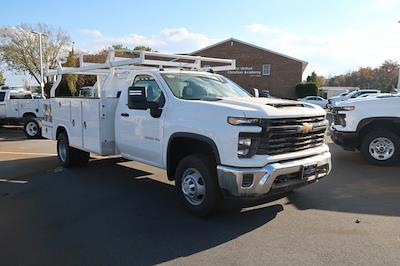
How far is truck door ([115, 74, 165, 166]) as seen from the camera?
6183 millimetres

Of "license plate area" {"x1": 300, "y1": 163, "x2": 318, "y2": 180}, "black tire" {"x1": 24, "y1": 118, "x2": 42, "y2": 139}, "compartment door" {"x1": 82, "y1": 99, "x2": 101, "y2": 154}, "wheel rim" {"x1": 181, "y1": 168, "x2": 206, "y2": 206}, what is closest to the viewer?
"license plate area" {"x1": 300, "y1": 163, "x2": 318, "y2": 180}

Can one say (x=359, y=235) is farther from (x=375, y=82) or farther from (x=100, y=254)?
(x=375, y=82)

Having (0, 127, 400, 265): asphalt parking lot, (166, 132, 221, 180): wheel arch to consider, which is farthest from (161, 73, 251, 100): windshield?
(0, 127, 400, 265): asphalt parking lot

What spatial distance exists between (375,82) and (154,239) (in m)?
86.3

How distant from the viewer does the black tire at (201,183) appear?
17.2ft

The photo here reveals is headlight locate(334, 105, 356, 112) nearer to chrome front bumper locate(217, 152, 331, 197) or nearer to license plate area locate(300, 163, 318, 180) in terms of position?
license plate area locate(300, 163, 318, 180)

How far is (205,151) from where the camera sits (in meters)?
5.62

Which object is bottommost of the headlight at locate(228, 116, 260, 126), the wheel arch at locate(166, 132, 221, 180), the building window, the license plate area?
the license plate area

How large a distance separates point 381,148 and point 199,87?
4.86m

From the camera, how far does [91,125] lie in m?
7.76

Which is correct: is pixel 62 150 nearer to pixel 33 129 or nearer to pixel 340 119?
pixel 340 119

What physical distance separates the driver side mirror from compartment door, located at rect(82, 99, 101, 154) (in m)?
1.64

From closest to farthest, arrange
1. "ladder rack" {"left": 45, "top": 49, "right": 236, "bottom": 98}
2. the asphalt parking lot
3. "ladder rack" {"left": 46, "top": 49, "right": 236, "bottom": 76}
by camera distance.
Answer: the asphalt parking lot → "ladder rack" {"left": 46, "top": 49, "right": 236, "bottom": 76} → "ladder rack" {"left": 45, "top": 49, "right": 236, "bottom": 98}

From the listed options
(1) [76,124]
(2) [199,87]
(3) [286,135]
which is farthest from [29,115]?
(3) [286,135]
